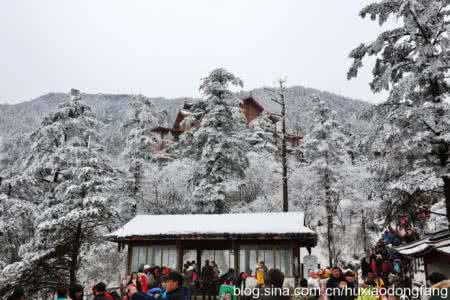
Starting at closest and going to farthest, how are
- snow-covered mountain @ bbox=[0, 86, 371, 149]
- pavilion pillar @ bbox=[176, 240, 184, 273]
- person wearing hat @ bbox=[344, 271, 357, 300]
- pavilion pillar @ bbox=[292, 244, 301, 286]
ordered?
person wearing hat @ bbox=[344, 271, 357, 300], pavilion pillar @ bbox=[292, 244, 301, 286], pavilion pillar @ bbox=[176, 240, 184, 273], snow-covered mountain @ bbox=[0, 86, 371, 149]

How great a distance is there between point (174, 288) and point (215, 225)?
1315 cm

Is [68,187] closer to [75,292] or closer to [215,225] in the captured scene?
[215,225]

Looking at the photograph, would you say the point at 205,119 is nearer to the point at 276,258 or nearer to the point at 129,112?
the point at 129,112

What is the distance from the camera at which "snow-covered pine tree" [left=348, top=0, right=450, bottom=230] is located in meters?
12.2

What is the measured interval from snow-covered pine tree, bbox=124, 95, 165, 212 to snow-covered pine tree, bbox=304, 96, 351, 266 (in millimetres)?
13537

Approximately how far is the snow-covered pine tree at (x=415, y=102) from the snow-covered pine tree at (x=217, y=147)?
15554 mm

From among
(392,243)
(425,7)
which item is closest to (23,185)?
(392,243)

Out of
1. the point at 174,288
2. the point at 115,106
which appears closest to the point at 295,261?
the point at 174,288

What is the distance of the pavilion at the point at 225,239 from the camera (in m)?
18.0

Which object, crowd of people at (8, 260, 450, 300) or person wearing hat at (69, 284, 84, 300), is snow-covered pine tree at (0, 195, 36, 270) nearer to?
crowd of people at (8, 260, 450, 300)

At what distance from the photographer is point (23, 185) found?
915 inches

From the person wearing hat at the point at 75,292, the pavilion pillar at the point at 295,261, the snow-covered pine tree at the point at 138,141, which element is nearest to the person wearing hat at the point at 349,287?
the person wearing hat at the point at 75,292

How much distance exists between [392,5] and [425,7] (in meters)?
1.33

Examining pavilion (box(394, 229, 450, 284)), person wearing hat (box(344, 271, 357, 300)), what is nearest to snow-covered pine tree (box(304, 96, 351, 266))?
pavilion (box(394, 229, 450, 284))
